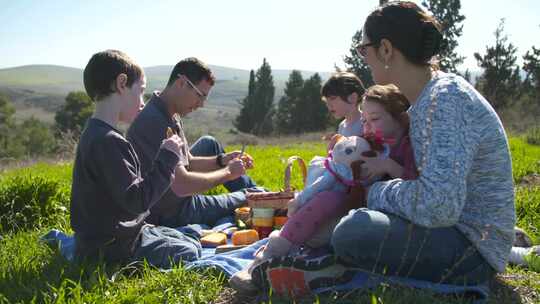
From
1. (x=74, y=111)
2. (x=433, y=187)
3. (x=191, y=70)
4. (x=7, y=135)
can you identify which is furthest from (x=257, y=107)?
(x=433, y=187)

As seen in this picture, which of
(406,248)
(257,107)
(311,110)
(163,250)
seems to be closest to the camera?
(406,248)

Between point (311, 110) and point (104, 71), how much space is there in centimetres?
3741

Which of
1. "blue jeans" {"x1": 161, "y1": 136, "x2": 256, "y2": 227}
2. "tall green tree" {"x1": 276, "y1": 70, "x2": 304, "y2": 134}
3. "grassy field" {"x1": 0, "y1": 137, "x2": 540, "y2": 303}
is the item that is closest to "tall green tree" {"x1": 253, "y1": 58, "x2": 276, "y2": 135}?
"tall green tree" {"x1": 276, "y1": 70, "x2": 304, "y2": 134}

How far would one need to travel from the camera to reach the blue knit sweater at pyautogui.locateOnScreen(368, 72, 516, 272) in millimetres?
2391

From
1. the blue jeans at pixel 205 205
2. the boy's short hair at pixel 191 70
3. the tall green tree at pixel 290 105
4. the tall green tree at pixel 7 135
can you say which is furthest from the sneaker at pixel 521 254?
the tall green tree at pixel 7 135

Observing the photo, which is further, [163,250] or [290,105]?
[290,105]

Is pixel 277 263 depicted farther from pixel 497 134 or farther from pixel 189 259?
pixel 497 134

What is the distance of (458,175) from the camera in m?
2.37

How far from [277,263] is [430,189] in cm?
92

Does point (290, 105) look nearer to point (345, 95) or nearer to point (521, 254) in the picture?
point (345, 95)

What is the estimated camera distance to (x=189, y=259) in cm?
357

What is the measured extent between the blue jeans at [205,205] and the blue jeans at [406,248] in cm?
238

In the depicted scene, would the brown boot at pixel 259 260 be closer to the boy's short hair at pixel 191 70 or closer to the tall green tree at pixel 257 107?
the boy's short hair at pixel 191 70

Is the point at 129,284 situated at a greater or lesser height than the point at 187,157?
lesser
